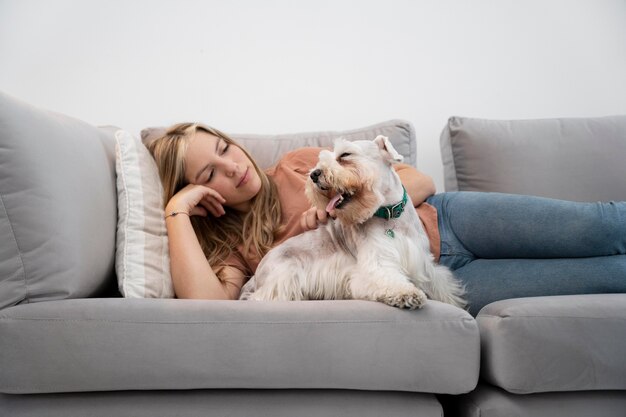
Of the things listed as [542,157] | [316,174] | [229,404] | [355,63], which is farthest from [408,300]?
[355,63]

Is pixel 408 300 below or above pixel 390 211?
below

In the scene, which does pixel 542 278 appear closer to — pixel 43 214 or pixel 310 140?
pixel 310 140

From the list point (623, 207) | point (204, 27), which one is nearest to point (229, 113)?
point (204, 27)

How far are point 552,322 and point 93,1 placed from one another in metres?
3.00

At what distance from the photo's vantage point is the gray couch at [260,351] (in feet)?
4.71

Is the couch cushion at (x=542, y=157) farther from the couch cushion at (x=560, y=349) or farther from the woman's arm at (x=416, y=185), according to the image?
the couch cushion at (x=560, y=349)

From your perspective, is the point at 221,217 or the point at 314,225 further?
the point at 221,217

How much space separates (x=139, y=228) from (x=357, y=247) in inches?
32.1

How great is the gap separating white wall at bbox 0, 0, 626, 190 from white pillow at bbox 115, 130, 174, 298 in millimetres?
1074

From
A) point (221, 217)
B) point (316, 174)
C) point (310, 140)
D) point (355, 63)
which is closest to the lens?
point (316, 174)

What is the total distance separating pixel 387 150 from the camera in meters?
1.77

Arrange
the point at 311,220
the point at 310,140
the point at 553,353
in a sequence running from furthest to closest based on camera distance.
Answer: the point at 310,140, the point at 311,220, the point at 553,353

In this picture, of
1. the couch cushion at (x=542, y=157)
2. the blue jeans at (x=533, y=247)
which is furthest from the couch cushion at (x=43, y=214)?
the couch cushion at (x=542, y=157)

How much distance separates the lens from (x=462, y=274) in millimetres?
1998
